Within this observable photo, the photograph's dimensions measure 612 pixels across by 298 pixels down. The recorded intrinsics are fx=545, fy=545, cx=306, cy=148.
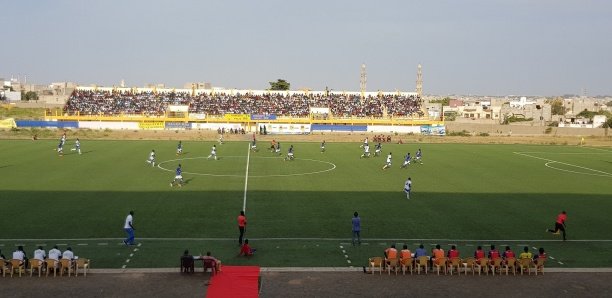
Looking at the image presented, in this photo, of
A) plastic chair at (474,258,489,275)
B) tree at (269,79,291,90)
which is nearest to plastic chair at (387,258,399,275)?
plastic chair at (474,258,489,275)

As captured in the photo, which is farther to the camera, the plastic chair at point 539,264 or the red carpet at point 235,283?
the plastic chair at point 539,264

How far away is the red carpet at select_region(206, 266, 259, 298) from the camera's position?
50.5 ft

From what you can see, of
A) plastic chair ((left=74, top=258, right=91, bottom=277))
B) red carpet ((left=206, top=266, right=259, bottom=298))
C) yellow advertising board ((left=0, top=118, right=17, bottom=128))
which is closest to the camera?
red carpet ((left=206, top=266, right=259, bottom=298))

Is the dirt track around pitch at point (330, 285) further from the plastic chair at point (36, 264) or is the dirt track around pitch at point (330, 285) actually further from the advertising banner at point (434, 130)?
the advertising banner at point (434, 130)

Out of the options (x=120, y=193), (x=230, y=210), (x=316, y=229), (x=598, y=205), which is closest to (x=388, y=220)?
(x=316, y=229)

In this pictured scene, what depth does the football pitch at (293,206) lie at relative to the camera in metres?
21.2

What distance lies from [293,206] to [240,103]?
72.8m

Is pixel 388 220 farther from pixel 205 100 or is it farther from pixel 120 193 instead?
pixel 205 100

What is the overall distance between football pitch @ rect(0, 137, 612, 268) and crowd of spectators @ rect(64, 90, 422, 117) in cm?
4452

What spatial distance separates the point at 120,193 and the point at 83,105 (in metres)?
69.1

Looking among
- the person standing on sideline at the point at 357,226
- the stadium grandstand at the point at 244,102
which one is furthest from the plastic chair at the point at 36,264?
the stadium grandstand at the point at 244,102

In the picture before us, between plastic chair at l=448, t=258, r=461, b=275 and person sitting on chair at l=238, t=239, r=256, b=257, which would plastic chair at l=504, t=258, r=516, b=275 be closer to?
plastic chair at l=448, t=258, r=461, b=275

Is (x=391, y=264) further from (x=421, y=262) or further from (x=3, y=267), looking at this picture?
(x=3, y=267)

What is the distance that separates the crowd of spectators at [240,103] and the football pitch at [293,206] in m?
44.5
